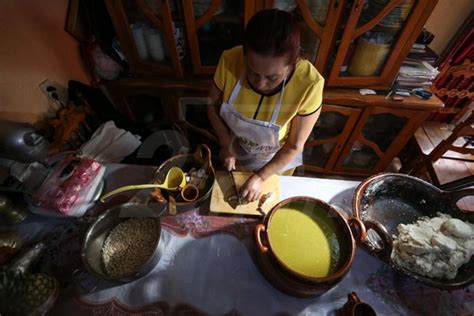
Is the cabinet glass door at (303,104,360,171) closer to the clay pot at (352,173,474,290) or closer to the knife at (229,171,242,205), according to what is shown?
the clay pot at (352,173,474,290)

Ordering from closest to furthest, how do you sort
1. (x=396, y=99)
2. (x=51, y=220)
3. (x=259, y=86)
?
(x=51, y=220)
(x=259, y=86)
(x=396, y=99)

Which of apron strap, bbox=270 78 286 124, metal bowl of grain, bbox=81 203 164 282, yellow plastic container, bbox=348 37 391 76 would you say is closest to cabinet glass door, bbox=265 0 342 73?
yellow plastic container, bbox=348 37 391 76

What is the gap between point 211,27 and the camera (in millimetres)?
1603

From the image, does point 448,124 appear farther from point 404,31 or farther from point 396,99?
point 404,31

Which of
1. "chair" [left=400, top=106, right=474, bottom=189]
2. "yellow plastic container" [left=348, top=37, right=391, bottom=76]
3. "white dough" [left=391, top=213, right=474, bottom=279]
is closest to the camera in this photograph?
"white dough" [left=391, top=213, right=474, bottom=279]

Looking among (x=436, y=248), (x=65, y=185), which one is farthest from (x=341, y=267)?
(x=65, y=185)

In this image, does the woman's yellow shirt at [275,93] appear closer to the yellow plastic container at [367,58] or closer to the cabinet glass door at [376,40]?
the cabinet glass door at [376,40]

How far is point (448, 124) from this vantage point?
89.2 inches

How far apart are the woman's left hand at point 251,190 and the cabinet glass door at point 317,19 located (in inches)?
42.5

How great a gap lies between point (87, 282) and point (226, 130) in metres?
0.92

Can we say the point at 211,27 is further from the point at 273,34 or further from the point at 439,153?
Answer: the point at 439,153

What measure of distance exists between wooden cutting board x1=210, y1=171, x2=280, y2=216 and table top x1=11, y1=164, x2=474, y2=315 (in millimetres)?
60

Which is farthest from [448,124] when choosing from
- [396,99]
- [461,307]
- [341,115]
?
[461,307]

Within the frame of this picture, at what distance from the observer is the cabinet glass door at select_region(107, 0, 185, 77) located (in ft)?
4.73
